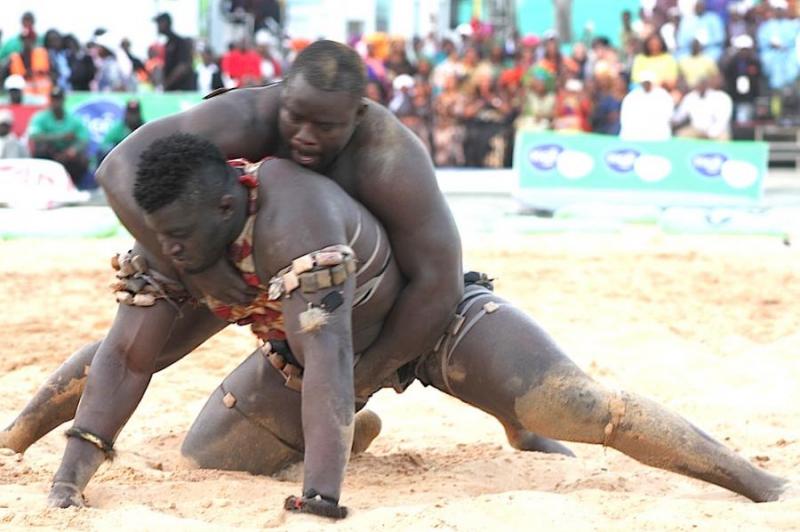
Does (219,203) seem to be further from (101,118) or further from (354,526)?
(101,118)

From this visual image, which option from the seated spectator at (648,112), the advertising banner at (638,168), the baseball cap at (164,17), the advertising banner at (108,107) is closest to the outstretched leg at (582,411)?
the advertising banner at (638,168)

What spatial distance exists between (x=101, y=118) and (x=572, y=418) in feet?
33.9

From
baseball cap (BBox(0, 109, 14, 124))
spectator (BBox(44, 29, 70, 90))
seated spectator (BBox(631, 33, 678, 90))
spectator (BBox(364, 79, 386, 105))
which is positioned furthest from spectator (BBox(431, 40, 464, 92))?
baseball cap (BBox(0, 109, 14, 124))

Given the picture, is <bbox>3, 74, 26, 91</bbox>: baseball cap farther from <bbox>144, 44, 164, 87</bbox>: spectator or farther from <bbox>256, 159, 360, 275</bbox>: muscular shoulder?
<bbox>256, 159, 360, 275</bbox>: muscular shoulder

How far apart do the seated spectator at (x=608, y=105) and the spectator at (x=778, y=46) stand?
1.96 meters

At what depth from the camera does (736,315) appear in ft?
22.4

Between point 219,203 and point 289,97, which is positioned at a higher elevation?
point 289,97

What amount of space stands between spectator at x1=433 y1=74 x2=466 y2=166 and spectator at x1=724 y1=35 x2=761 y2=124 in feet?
9.85

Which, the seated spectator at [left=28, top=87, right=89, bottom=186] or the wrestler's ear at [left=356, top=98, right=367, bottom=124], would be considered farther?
the seated spectator at [left=28, top=87, right=89, bottom=186]

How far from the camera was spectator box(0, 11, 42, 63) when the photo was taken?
1438cm

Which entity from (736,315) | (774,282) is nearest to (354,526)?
(736,315)

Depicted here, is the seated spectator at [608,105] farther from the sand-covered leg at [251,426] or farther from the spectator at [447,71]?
the sand-covered leg at [251,426]

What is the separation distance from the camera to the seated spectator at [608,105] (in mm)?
13719

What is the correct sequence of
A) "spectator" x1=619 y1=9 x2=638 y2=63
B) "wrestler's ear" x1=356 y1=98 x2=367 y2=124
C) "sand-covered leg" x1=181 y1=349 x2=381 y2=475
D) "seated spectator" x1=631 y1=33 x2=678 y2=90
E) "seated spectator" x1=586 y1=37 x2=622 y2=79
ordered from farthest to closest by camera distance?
"spectator" x1=619 y1=9 x2=638 y2=63, "seated spectator" x1=586 y1=37 x2=622 y2=79, "seated spectator" x1=631 y1=33 x2=678 y2=90, "sand-covered leg" x1=181 y1=349 x2=381 y2=475, "wrestler's ear" x1=356 y1=98 x2=367 y2=124
